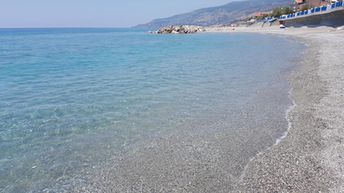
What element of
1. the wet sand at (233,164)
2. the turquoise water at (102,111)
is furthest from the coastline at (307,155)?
the turquoise water at (102,111)

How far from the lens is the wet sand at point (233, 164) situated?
228 inches

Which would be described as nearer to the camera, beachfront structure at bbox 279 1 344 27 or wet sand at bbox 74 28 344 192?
wet sand at bbox 74 28 344 192

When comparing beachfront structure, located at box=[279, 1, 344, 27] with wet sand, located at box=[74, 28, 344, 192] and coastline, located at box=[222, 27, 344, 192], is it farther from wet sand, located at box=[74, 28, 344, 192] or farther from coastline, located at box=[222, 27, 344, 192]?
wet sand, located at box=[74, 28, 344, 192]

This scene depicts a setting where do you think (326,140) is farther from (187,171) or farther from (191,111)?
(191,111)

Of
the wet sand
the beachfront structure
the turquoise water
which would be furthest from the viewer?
the beachfront structure

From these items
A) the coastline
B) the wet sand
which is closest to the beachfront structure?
the coastline

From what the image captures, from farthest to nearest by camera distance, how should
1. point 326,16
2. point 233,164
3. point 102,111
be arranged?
1. point 326,16
2. point 102,111
3. point 233,164

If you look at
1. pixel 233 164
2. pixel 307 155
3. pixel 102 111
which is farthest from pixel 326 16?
pixel 233 164

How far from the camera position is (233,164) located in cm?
673

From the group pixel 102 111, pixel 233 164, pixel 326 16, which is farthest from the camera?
pixel 326 16

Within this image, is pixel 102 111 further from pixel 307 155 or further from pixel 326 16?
pixel 326 16

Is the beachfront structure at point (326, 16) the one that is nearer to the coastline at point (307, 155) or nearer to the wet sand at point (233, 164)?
the coastline at point (307, 155)

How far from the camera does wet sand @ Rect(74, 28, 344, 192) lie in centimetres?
579

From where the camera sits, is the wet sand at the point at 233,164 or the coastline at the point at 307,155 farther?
the wet sand at the point at 233,164
